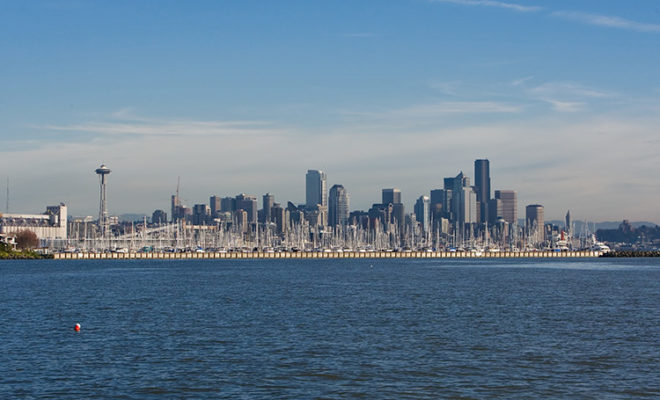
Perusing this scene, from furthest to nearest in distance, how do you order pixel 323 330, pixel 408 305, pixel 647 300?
1. pixel 647 300
2. pixel 408 305
3. pixel 323 330

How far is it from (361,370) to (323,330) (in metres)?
13.6

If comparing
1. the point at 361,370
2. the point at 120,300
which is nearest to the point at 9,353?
the point at 361,370

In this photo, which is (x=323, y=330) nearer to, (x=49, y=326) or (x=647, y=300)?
(x=49, y=326)

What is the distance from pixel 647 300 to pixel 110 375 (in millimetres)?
53042

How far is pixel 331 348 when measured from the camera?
41250 millimetres

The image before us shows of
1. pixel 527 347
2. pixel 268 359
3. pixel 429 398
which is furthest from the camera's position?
pixel 527 347

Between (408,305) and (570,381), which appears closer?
(570,381)

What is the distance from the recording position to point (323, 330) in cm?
4866

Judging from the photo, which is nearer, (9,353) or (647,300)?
(9,353)

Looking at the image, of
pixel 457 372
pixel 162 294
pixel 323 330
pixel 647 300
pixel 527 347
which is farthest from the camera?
pixel 162 294

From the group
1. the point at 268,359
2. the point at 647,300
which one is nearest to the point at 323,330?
the point at 268,359

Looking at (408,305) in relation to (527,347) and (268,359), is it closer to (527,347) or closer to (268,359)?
(527,347)

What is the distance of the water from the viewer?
31734 mm

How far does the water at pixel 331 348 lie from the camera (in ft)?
104
